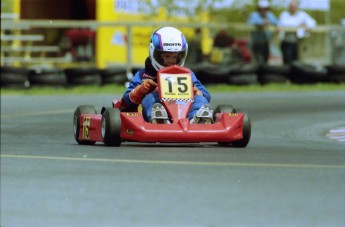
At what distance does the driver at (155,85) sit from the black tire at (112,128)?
0.62 ft

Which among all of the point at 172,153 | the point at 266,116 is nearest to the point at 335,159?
the point at 172,153

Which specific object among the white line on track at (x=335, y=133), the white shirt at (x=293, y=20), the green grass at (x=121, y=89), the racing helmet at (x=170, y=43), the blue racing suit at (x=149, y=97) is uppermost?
the racing helmet at (x=170, y=43)

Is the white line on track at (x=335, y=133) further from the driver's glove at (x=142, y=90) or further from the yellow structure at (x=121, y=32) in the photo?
the yellow structure at (x=121, y=32)

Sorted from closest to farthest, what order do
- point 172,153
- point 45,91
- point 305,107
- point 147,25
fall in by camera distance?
point 172,153 → point 305,107 → point 45,91 → point 147,25

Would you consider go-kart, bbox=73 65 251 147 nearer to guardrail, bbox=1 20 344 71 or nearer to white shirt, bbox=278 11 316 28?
guardrail, bbox=1 20 344 71

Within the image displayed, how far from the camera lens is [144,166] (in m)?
9.98

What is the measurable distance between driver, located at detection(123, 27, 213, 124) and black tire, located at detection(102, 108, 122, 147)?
0.62 ft

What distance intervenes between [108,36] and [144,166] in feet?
50.6

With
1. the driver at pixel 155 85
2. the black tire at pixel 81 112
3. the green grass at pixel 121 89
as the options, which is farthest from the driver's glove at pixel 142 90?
the green grass at pixel 121 89

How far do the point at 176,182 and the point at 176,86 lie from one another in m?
0.69

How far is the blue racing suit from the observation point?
8646mm

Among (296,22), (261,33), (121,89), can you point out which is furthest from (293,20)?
(121,89)

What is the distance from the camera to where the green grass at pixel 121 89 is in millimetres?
20219

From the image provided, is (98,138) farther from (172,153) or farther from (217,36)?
(217,36)
